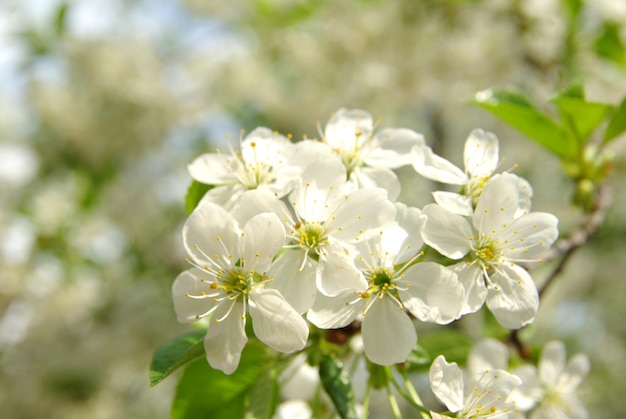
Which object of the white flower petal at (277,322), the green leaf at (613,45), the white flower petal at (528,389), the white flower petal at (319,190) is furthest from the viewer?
the green leaf at (613,45)

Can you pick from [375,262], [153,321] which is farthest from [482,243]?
[153,321]

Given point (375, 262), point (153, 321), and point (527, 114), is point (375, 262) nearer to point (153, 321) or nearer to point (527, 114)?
point (527, 114)

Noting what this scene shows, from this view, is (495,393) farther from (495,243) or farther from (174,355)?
(174,355)

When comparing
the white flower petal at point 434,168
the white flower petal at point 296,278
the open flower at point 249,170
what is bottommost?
the white flower petal at point 296,278

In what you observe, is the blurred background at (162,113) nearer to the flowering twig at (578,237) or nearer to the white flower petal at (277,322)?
the flowering twig at (578,237)

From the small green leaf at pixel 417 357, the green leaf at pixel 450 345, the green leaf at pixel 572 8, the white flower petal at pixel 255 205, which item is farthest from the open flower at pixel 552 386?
the green leaf at pixel 572 8

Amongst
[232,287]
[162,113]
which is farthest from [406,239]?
[162,113]
